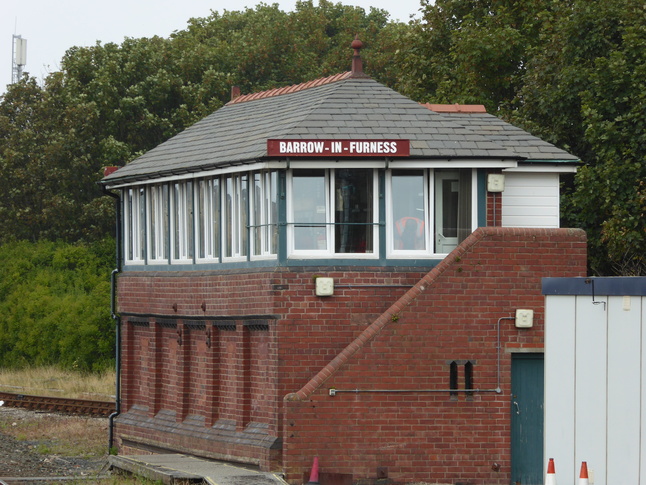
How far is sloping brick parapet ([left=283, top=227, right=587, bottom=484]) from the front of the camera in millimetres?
18438

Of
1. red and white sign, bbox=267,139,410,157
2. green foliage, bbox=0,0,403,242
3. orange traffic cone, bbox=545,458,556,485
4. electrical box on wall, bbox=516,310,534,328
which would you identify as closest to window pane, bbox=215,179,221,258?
red and white sign, bbox=267,139,410,157

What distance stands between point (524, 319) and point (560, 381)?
115 inches

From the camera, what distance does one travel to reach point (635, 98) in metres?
27.7

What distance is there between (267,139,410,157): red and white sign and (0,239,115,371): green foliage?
70.7 ft

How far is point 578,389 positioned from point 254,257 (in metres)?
6.65

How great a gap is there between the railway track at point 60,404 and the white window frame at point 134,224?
5.18 metres

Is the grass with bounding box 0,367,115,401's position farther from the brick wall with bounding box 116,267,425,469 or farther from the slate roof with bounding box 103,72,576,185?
the slate roof with bounding box 103,72,576,185

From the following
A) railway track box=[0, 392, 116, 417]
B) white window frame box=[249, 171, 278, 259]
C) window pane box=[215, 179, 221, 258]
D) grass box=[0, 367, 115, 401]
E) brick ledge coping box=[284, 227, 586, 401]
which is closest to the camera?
brick ledge coping box=[284, 227, 586, 401]

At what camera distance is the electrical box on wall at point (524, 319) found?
19.0 metres

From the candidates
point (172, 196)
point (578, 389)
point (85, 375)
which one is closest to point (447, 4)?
point (85, 375)

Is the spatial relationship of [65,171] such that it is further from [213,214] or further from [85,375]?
[213,214]

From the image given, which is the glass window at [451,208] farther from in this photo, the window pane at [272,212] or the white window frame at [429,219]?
the window pane at [272,212]

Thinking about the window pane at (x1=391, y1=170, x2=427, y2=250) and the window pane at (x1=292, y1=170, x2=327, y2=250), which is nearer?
the window pane at (x1=292, y1=170, x2=327, y2=250)

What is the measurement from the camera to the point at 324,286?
64.8 feet
